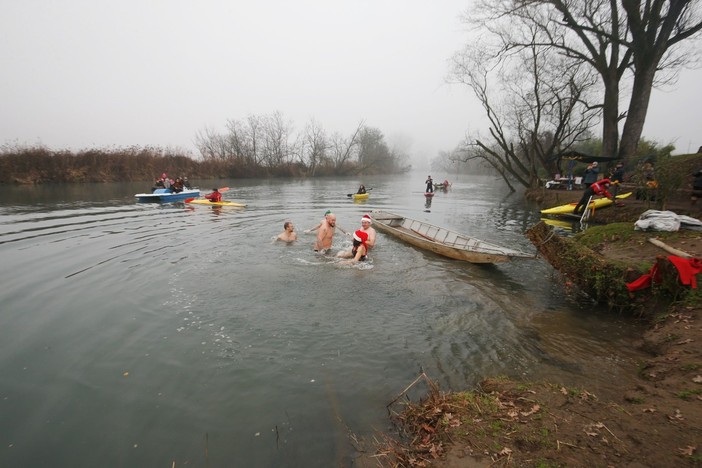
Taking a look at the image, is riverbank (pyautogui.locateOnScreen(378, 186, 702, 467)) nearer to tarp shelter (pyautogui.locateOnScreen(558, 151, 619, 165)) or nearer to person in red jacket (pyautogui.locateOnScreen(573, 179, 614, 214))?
person in red jacket (pyautogui.locateOnScreen(573, 179, 614, 214))

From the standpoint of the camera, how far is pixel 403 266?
9.69 m

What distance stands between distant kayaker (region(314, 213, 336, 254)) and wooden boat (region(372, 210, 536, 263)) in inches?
124

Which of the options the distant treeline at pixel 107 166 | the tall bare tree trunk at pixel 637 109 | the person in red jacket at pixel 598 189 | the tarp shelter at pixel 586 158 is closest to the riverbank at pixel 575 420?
the person in red jacket at pixel 598 189

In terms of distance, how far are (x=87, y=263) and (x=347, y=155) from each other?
64.4m

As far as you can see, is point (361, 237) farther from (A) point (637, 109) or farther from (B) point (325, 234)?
(A) point (637, 109)

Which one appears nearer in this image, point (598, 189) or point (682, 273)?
point (682, 273)

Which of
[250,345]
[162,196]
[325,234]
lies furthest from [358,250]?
[162,196]

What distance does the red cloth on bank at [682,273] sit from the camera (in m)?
5.31

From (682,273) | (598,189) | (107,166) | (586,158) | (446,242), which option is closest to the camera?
(682,273)

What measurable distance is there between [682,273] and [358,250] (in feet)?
23.4

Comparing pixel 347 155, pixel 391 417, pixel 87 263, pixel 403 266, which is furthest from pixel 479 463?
pixel 347 155

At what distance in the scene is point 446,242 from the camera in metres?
11.3

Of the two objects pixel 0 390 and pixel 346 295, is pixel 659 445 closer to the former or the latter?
pixel 346 295

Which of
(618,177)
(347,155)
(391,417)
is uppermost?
(347,155)
